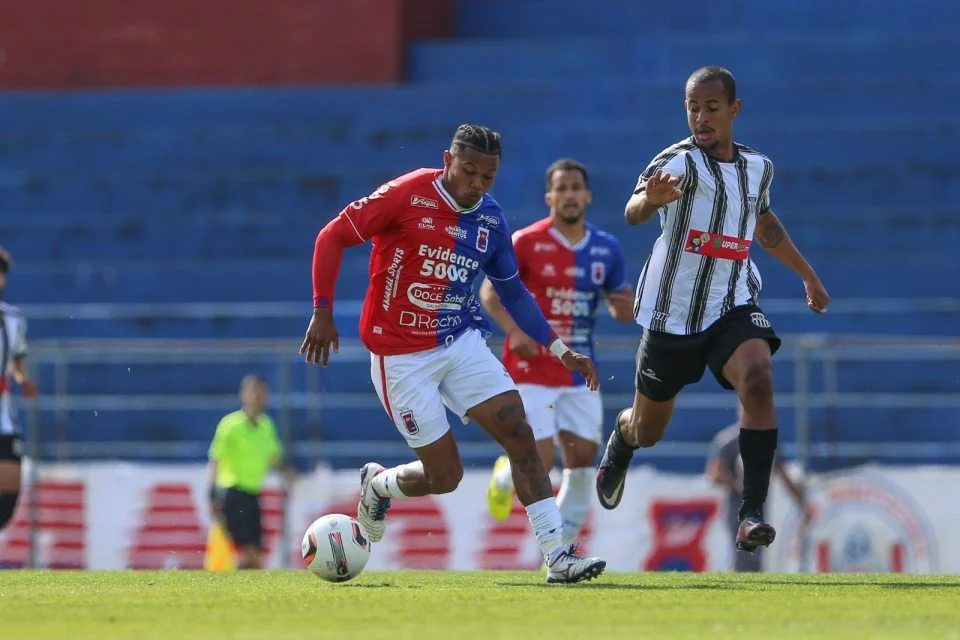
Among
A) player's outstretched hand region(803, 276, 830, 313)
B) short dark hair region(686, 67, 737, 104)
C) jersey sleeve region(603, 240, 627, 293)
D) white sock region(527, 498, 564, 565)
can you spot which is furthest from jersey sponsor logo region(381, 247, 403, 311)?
jersey sleeve region(603, 240, 627, 293)

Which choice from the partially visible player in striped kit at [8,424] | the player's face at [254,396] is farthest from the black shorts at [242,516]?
the partially visible player in striped kit at [8,424]

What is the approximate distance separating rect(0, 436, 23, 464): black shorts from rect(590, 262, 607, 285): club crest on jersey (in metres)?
3.91

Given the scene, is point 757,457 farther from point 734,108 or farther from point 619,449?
point 734,108

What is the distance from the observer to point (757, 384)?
26.9ft

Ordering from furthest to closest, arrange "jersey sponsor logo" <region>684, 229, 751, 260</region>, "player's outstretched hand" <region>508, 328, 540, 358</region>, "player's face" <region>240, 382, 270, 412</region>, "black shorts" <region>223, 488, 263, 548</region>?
"player's face" <region>240, 382, 270, 412</region>, "black shorts" <region>223, 488, 263, 548</region>, "player's outstretched hand" <region>508, 328, 540, 358</region>, "jersey sponsor logo" <region>684, 229, 751, 260</region>

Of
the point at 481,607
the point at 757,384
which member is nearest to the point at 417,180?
the point at 757,384

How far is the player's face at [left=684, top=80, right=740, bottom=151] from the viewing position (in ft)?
27.3

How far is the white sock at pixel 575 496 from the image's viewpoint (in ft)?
35.0

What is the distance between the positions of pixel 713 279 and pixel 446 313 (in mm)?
1305

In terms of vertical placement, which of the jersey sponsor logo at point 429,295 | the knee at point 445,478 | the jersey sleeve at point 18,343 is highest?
the jersey sponsor logo at point 429,295

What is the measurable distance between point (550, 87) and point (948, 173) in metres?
4.58

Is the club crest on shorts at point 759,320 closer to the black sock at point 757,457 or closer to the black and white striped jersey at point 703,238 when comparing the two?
the black and white striped jersey at point 703,238

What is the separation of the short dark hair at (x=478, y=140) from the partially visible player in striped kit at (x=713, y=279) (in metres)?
0.70

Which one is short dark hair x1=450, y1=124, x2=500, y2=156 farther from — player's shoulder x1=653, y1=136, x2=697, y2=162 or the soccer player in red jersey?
player's shoulder x1=653, y1=136, x2=697, y2=162
